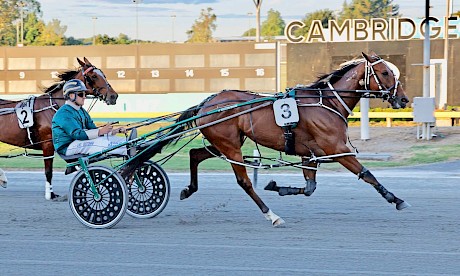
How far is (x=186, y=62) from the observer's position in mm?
33344

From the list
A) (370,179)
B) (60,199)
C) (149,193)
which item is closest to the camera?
(370,179)

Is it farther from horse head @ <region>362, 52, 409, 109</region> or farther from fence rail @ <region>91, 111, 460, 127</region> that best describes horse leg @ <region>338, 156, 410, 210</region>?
fence rail @ <region>91, 111, 460, 127</region>

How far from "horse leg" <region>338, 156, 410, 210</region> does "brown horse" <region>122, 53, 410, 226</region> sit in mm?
11

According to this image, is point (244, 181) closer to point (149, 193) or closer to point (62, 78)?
point (149, 193)

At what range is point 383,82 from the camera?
971cm

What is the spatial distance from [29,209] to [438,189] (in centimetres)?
628

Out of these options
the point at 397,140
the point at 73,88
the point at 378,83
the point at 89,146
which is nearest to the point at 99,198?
the point at 89,146

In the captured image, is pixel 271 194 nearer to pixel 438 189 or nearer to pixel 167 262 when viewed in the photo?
pixel 438 189

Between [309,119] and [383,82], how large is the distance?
1.01m

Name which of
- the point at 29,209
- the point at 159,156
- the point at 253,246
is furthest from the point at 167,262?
the point at 159,156

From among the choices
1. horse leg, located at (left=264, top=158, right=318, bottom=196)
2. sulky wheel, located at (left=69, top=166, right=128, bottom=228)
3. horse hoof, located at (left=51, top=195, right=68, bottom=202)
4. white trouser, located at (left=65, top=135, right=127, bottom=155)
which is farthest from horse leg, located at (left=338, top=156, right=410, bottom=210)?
horse hoof, located at (left=51, top=195, right=68, bottom=202)

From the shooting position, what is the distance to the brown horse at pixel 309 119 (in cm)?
943

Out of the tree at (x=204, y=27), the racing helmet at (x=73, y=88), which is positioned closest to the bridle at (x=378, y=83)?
the racing helmet at (x=73, y=88)

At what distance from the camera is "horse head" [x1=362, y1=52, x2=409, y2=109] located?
9672 mm
